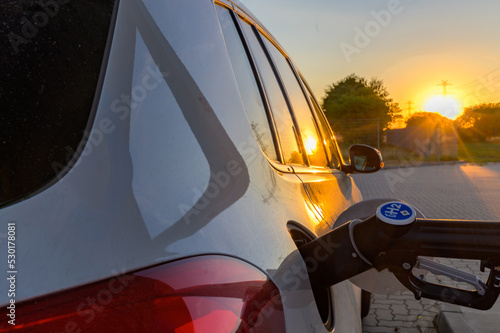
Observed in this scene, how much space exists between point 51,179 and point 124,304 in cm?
27

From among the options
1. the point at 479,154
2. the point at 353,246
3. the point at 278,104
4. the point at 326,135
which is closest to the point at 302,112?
the point at 278,104

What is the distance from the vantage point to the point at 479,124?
7625 cm

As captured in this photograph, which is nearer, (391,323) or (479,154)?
(391,323)

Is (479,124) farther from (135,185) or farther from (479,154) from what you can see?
(135,185)

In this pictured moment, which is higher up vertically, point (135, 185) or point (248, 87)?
point (248, 87)

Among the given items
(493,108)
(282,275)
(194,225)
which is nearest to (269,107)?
(282,275)

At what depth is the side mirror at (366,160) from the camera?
3635 millimetres

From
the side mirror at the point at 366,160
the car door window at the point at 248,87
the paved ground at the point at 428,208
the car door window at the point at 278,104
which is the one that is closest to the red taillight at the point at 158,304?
the car door window at the point at 248,87

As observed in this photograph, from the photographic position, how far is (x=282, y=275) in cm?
116

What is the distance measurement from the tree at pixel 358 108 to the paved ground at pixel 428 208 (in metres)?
4.91

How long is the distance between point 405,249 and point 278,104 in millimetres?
1146

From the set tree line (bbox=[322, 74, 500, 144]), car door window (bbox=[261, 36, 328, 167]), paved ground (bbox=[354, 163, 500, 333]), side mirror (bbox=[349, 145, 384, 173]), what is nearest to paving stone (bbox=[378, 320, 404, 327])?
paved ground (bbox=[354, 163, 500, 333])

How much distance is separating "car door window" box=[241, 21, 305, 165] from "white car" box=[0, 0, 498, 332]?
724 mm

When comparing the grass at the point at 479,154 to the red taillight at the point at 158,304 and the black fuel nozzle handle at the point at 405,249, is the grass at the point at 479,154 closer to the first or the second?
the black fuel nozzle handle at the point at 405,249
